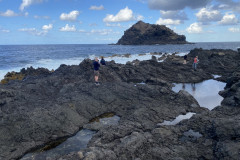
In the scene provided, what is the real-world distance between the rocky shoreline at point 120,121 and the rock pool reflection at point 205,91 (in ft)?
3.78

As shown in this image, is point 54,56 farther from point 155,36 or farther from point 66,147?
point 155,36


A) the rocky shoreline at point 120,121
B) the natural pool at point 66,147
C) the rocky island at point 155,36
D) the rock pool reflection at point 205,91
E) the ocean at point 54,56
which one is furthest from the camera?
the rocky island at point 155,36

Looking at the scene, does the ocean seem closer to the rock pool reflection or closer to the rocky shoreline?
the rocky shoreline

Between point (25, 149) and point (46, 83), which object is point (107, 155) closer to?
point (25, 149)

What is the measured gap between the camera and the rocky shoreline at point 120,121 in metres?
7.58

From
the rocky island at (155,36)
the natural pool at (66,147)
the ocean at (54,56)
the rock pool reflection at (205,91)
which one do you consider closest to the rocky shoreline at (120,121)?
the natural pool at (66,147)

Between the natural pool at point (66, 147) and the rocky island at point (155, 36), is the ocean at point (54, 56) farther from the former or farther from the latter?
the rocky island at point (155, 36)

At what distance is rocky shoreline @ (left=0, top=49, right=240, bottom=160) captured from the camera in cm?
758

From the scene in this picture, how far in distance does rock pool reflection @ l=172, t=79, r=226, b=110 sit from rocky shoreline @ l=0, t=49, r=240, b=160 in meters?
1.15

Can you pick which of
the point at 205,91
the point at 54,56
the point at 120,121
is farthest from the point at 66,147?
the point at 54,56

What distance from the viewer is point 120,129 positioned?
9.04 meters

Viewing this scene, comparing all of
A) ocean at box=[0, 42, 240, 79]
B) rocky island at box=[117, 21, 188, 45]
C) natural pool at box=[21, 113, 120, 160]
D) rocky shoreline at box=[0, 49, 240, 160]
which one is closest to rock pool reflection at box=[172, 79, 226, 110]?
rocky shoreline at box=[0, 49, 240, 160]

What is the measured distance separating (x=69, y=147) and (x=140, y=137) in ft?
11.4

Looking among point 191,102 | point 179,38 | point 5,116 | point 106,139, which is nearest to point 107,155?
point 106,139
